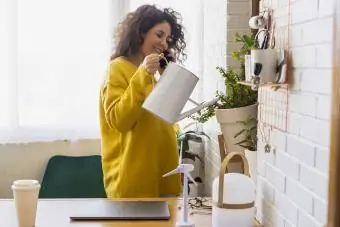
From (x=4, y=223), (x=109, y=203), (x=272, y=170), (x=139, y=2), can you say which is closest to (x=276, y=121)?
(x=272, y=170)

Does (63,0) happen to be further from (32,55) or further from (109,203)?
(109,203)

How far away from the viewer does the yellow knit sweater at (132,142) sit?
205 centimetres

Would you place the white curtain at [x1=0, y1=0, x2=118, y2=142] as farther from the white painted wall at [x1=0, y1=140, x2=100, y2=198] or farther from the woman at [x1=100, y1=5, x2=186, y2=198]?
the woman at [x1=100, y1=5, x2=186, y2=198]

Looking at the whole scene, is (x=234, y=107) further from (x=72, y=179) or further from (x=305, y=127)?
(x=72, y=179)

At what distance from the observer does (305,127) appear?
1368 mm

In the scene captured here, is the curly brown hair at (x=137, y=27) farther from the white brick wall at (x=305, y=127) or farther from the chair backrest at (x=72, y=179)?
the chair backrest at (x=72, y=179)

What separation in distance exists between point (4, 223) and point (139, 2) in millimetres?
1907

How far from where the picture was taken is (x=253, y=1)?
2270mm

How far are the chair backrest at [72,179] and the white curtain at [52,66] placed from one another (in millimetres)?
174

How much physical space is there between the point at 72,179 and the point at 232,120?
4.59ft

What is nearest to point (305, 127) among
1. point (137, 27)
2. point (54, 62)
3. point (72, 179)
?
point (137, 27)

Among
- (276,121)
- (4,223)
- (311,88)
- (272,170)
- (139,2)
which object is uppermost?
(139,2)

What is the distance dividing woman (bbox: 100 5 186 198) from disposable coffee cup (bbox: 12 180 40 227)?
0.47m

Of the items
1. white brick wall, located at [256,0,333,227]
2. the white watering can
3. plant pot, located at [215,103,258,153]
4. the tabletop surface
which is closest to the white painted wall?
the tabletop surface
